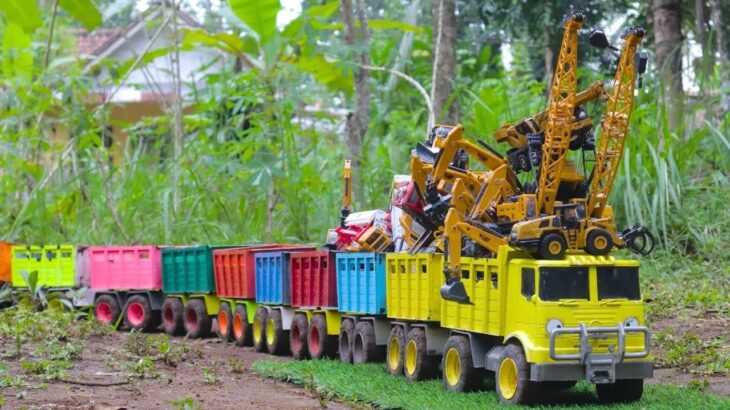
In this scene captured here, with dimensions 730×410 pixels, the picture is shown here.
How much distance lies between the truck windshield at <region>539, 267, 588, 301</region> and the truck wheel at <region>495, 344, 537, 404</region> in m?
0.56

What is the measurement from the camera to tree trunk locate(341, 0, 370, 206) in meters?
18.7

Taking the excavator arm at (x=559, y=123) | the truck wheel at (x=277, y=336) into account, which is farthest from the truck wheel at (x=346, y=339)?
the excavator arm at (x=559, y=123)

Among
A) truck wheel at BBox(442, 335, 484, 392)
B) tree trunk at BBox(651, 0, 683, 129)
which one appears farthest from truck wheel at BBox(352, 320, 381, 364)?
tree trunk at BBox(651, 0, 683, 129)

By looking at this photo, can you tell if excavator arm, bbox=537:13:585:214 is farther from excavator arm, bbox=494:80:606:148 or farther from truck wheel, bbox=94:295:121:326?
truck wheel, bbox=94:295:121:326

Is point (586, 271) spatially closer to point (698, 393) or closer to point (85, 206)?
point (698, 393)

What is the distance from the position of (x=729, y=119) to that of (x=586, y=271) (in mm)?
7995

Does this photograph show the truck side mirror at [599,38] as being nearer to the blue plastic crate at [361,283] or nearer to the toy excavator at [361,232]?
the blue plastic crate at [361,283]

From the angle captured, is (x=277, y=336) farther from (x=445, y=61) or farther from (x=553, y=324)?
(x=445, y=61)

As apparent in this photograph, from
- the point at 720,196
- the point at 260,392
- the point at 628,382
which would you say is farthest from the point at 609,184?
the point at 720,196

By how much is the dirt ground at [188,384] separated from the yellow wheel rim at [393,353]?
4.17 ft

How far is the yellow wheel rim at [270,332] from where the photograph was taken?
14.6m

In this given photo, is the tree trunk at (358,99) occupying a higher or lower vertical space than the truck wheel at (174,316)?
higher

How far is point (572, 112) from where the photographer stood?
10.3m

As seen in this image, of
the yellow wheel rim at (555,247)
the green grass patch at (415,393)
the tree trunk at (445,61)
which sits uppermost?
the tree trunk at (445,61)
